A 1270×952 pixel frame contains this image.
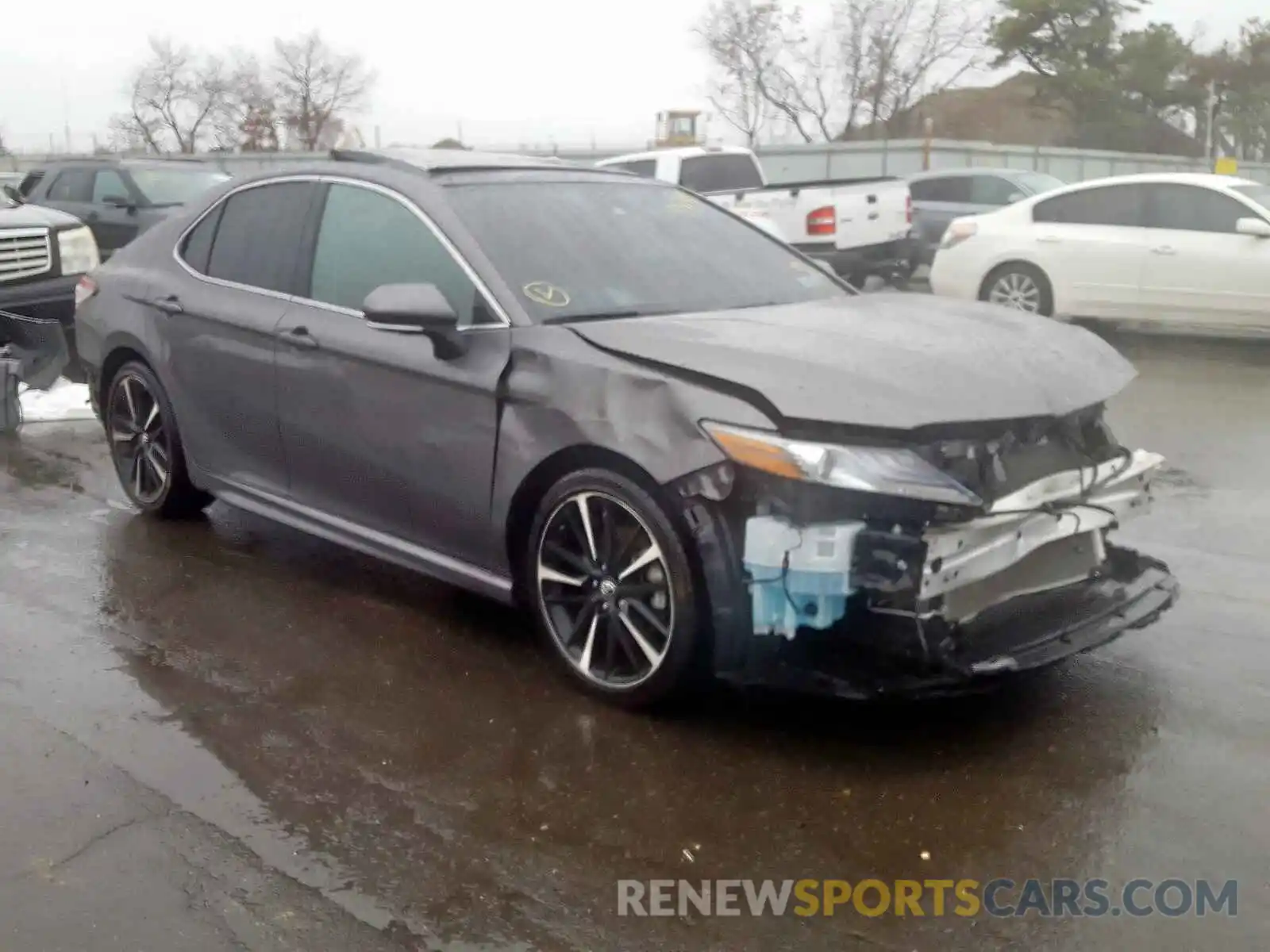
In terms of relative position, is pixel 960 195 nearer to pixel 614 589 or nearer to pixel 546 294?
pixel 546 294

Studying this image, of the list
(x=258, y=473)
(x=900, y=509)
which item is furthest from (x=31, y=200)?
(x=900, y=509)

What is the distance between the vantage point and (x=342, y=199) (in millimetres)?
4953

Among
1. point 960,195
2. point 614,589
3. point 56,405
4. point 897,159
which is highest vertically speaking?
point 897,159

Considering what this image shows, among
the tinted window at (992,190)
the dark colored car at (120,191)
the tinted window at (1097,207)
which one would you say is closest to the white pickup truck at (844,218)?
the tinted window at (992,190)

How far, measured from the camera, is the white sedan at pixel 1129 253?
1082 cm

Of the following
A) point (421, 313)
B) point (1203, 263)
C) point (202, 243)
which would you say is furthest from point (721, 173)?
point (421, 313)

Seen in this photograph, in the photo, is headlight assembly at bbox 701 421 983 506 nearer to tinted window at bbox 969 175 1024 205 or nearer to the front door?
the front door

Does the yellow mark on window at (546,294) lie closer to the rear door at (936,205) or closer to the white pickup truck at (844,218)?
the white pickup truck at (844,218)

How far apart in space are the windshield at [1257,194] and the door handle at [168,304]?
9119 mm

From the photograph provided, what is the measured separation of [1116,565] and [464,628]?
2314 mm

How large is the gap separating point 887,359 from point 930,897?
1.52 m

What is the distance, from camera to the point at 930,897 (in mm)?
3023

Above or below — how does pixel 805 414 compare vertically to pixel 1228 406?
above

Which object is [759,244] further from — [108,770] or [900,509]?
[108,770]
